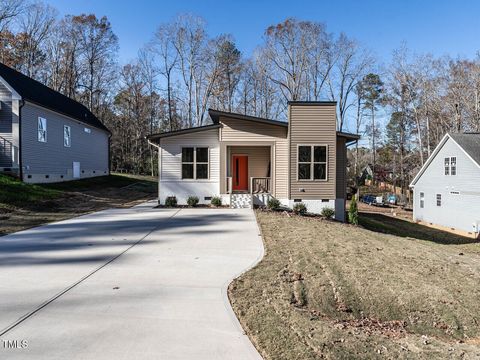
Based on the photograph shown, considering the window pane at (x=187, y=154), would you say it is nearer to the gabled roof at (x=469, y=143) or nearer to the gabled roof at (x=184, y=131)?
the gabled roof at (x=184, y=131)

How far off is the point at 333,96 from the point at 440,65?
32.7ft

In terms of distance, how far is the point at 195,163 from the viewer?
50.6 feet

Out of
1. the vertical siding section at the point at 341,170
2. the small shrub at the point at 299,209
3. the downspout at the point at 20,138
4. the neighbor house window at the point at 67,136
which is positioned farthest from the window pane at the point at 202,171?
the neighbor house window at the point at 67,136

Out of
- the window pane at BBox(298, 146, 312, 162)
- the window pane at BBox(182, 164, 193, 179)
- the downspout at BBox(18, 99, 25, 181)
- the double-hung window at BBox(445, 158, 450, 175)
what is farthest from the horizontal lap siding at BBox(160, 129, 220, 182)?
the double-hung window at BBox(445, 158, 450, 175)

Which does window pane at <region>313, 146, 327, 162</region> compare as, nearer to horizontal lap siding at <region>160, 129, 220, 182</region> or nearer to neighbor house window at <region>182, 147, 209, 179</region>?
horizontal lap siding at <region>160, 129, 220, 182</region>

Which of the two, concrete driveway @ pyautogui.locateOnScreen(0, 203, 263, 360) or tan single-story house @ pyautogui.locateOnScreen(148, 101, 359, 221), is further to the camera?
tan single-story house @ pyautogui.locateOnScreen(148, 101, 359, 221)

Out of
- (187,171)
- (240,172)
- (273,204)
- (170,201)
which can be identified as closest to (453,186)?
(273,204)

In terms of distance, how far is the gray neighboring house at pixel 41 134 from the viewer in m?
17.0

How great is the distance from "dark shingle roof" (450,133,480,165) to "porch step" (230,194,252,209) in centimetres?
1339

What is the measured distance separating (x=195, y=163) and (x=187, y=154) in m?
0.58

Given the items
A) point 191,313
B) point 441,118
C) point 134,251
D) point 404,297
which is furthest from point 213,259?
point 441,118

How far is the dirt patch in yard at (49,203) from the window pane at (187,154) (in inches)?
146

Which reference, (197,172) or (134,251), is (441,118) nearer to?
(197,172)

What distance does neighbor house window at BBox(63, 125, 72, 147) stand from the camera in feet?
71.8
